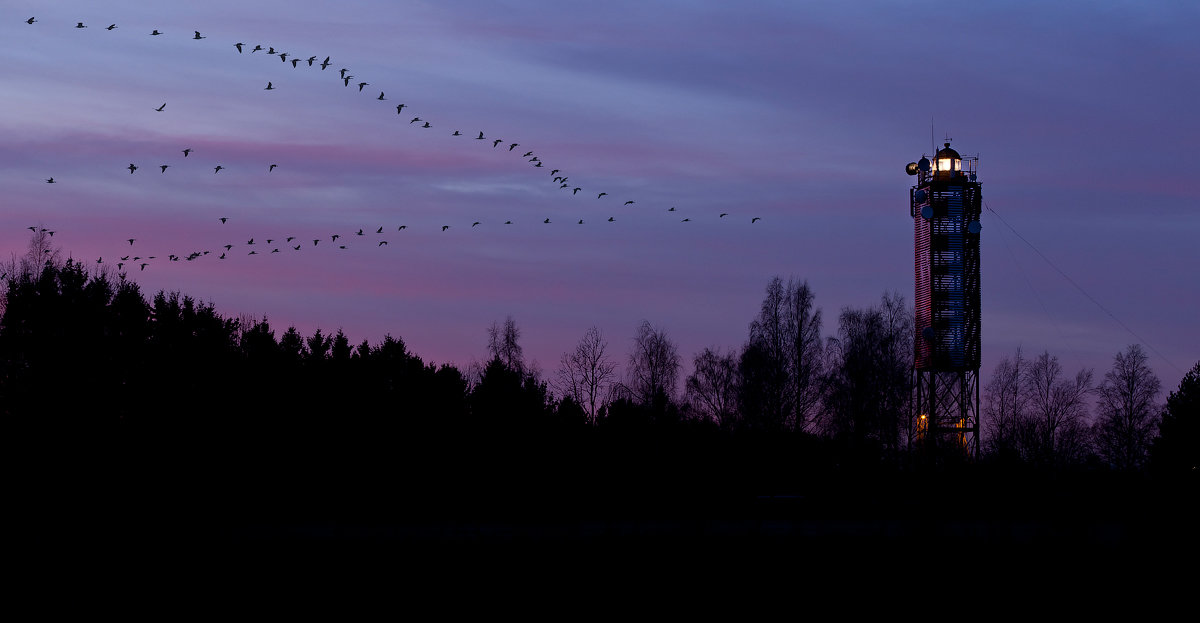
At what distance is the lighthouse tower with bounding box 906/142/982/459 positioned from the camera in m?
80.6

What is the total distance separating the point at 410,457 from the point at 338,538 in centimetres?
2098

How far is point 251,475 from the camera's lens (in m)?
61.8

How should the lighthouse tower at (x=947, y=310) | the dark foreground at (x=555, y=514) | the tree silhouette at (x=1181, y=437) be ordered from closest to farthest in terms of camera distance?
the dark foreground at (x=555, y=514)
the tree silhouette at (x=1181, y=437)
the lighthouse tower at (x=947, y=310)

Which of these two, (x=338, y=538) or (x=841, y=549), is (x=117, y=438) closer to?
(x=338, y=538)

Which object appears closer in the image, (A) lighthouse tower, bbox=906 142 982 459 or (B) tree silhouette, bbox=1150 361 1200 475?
(B) tree silhouette, bbox=1150 361 1200 475

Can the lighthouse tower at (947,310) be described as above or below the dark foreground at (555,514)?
above

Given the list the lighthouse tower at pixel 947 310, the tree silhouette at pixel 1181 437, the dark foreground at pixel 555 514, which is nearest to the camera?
the dark foreground at pixel 555 514

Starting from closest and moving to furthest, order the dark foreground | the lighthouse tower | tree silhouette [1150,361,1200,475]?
the dark foreground < tree silhouette [1150,361,1200,475] < the lighthouse tower

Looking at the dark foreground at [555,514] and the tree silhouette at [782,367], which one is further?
the tree silhouette at [782,367]

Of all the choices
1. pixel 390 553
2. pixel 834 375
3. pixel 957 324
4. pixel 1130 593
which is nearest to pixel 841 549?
pixel 1130 593

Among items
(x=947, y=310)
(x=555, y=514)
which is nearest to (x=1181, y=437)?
(x=947, y=310)

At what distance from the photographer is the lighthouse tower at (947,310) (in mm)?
80562

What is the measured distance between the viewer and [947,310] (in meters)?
80.6

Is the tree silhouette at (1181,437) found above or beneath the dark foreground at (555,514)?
above
